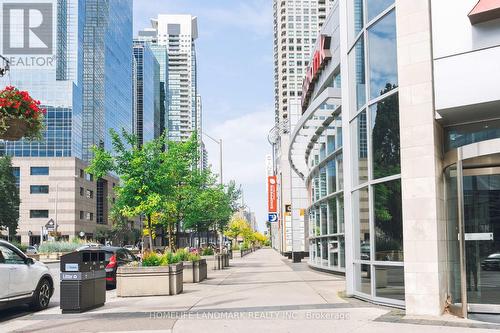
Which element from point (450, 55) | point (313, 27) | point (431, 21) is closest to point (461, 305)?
point (450, 55)

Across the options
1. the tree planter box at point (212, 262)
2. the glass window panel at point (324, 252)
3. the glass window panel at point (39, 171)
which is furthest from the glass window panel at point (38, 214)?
the glass window panel at point (324, 252)

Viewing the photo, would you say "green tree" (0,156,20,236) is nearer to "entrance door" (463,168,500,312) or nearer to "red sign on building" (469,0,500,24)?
"entrance door" (463,168,500,312)

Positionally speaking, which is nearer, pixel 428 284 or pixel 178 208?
pixel 428 284

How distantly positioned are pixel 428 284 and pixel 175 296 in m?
7.65

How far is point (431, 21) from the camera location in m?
11.9

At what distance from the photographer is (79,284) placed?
13.4 m

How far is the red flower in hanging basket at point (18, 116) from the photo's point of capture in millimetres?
9547

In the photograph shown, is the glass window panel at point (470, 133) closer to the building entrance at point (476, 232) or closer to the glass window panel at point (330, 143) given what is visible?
the building entrance at point (476, 232)

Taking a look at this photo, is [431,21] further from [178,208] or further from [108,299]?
[178,208]

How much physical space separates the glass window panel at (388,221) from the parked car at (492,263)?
1.78m

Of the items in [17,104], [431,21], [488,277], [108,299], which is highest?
[431,21]

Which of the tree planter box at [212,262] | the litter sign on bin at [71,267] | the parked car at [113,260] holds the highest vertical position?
the litter sign on bin at [71,267]

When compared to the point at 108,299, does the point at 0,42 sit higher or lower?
higher

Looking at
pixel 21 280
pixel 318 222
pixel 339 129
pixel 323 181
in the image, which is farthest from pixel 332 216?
pixel 21 280
